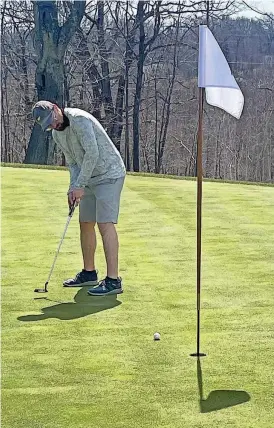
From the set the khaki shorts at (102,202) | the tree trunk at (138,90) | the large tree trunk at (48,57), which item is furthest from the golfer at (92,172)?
the tree trunk at (138,90)

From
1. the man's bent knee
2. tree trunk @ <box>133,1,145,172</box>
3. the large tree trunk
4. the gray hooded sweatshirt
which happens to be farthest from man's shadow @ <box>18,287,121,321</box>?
tree trunk @ <box>133,1,145,172</box>

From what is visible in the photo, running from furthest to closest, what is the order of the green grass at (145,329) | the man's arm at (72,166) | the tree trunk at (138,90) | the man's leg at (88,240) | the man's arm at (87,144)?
1. the tree trunk at (138,90)
2. the man's leg at (88,240)
3. the man's arm at (72,166)
4. the man's arm at (87,144)
5. the green grass at (145,329)

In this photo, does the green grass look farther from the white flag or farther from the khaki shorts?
the white flag

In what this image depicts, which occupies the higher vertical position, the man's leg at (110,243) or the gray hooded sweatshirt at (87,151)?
the gray hooded sweatshirt at (87,151)

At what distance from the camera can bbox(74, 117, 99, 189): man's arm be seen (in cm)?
592

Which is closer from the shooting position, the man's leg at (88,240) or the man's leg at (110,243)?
the man's leg at (110,243)

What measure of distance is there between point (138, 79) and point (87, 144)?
19.2 m

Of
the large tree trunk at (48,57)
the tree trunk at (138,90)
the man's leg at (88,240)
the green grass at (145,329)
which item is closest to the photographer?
the green grass at (145,329)

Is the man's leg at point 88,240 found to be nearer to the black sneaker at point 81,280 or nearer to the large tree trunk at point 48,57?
the black sneaker at point 81,280

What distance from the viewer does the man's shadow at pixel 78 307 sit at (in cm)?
557

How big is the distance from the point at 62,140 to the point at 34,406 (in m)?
2.57

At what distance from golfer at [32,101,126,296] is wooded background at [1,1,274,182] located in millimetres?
17110

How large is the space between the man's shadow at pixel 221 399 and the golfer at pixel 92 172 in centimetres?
211

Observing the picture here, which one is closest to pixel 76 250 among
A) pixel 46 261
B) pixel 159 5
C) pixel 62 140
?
pixel 46 261
